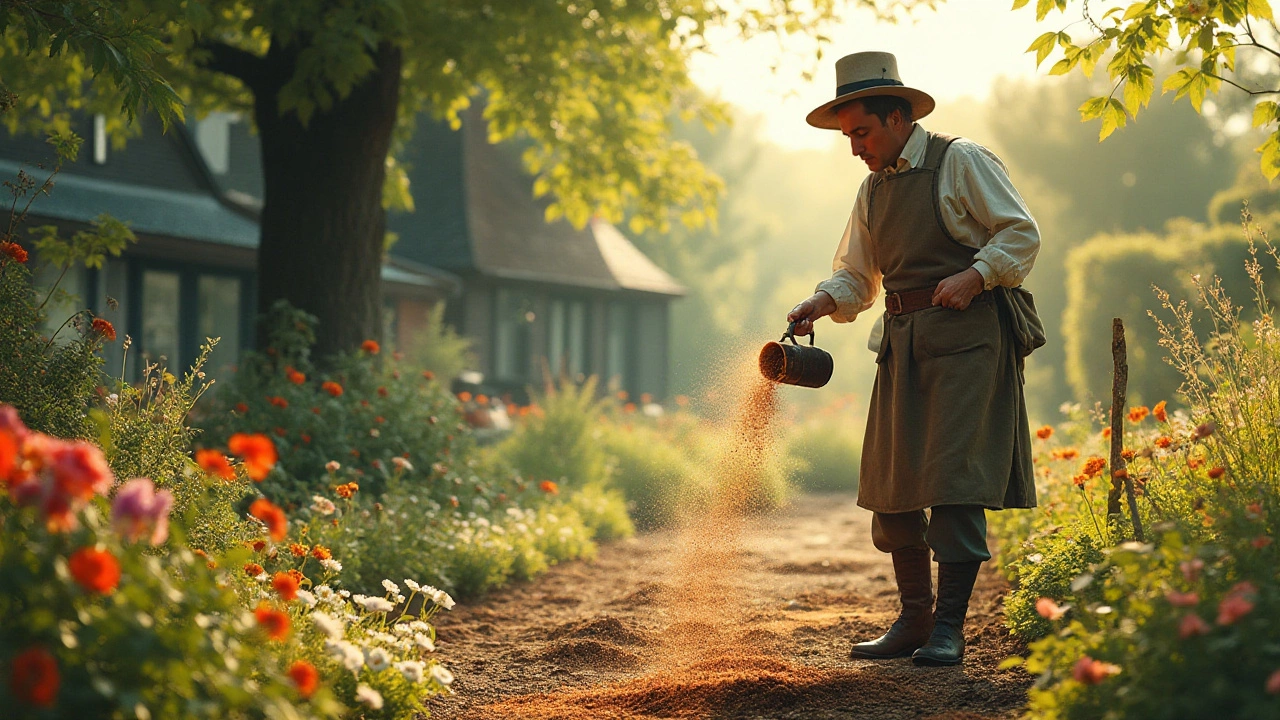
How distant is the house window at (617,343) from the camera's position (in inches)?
904

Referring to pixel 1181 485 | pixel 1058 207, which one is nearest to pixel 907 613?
pixel 1181 485

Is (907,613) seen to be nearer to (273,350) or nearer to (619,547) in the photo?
(619,547)

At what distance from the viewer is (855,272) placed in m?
4.25

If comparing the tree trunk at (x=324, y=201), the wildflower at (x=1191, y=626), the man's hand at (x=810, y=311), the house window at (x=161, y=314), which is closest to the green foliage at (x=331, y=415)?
the tree trunk at (x=324, y=201)

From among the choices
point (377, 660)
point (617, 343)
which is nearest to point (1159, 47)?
point (377, 660)

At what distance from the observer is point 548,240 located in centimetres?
2181

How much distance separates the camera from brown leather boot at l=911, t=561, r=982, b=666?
3779 millimetres

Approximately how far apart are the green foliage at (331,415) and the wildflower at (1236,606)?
459cm

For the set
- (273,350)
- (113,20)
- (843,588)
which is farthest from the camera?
(273,350)

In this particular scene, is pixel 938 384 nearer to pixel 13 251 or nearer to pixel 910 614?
pixel 910 614

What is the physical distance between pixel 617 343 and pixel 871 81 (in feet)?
64.1

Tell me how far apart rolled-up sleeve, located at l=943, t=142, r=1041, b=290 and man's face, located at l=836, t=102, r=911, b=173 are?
21cm

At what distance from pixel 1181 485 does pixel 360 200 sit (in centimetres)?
573

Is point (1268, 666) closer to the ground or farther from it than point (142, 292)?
closer to the ground
